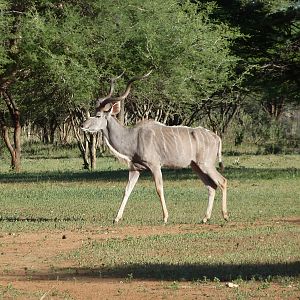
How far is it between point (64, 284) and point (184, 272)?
1577mm

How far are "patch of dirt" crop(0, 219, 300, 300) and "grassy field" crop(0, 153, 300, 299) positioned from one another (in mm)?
34

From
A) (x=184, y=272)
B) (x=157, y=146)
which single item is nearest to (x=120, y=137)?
(x=157, y=146)

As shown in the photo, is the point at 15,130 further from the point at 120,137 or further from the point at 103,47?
the point at 120,137

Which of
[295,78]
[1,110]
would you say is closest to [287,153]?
[1,110]

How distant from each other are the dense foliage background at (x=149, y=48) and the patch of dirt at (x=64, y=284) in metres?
12.0

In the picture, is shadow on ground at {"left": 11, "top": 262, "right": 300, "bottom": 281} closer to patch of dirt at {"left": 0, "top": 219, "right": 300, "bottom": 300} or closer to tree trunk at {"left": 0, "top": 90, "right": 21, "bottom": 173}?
patch of dirt at {"left": 0, "top": 219, "right": 300, "bottom": 300}

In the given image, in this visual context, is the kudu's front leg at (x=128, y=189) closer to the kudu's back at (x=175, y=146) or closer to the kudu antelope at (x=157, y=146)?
the kudu antelope at (x=157, y=146)

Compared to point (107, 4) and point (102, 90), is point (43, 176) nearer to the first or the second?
point (102, 90)

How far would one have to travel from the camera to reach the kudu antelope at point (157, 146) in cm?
1908

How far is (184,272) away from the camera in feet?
39.5

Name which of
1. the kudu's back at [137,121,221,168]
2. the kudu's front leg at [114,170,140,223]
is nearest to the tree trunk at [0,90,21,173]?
the kudu's back at [137,121,221,168]

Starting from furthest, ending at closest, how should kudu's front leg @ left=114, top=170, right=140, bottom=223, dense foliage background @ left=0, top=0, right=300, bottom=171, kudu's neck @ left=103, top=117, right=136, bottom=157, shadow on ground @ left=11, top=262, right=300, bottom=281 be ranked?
dense foliage background @ left=0, top=0, right=300, bottom=171, kudu's neck @ left=103, top=117, right=136, bottom=157, kudu's front leg @ left=114, top=170, right=140, bottom=223, shadow on ground @ left=11, top=262, right=300, bottom=281

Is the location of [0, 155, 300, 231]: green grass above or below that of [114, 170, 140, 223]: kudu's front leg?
below

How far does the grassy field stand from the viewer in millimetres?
11398
